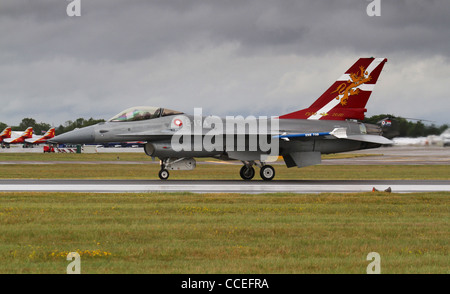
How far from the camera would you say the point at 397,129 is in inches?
949

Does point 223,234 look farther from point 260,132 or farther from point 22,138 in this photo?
point 22,138

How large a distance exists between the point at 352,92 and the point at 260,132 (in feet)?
17.0

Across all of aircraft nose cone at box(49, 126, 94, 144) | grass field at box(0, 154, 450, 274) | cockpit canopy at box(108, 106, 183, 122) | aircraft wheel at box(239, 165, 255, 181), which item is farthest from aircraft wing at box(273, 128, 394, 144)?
aircraft nose cone at box(49, 126, 94, 144)

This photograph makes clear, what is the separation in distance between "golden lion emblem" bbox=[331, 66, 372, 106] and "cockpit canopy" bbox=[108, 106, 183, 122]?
8.46m

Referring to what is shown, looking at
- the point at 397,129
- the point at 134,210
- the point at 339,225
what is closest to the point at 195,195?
the point at 134,210

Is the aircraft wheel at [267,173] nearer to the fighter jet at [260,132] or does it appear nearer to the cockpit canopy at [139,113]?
the fighter jet at [260,132]

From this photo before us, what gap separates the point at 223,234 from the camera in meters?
11.7

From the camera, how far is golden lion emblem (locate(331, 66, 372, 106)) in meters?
28.1

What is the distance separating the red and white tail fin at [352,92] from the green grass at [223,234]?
10491 millimetres

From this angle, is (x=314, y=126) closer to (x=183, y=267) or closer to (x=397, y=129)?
(x=397, y=129)

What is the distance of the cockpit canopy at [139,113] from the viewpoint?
27031mm
